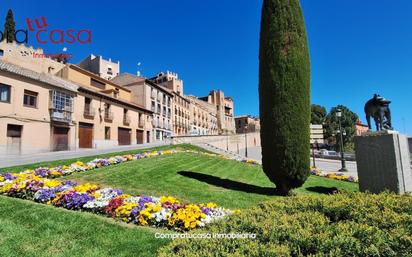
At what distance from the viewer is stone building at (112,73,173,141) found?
46625mm

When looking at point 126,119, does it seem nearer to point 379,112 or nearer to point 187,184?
point 187,184

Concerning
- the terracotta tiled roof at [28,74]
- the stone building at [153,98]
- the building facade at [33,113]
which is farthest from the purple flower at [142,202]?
the stone building at [153,98]

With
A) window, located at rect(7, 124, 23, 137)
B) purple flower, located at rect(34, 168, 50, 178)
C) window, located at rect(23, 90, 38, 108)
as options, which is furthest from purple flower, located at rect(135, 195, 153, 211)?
window, located at rect(23, 90, 38, 108)

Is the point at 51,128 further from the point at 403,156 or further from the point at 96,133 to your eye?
the point at 403,156

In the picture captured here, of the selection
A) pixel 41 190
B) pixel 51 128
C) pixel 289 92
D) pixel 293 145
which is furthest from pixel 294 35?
pixel 51 128

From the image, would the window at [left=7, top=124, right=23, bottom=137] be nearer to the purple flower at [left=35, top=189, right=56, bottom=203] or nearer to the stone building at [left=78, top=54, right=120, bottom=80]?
the purple flower at [left=35, top=189, right=56, bottom=203]

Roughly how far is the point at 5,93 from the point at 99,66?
46237mm

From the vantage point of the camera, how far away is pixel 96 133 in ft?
104

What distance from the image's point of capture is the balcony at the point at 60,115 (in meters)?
25.8

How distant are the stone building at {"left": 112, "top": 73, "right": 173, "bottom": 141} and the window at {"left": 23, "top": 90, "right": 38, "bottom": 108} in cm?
2210

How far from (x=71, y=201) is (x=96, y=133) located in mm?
27294

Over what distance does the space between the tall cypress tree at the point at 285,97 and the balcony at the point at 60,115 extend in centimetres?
2313

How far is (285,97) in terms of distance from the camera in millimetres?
9023

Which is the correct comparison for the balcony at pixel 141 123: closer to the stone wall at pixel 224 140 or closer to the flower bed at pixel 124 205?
the stone wall at pixel 224 140
